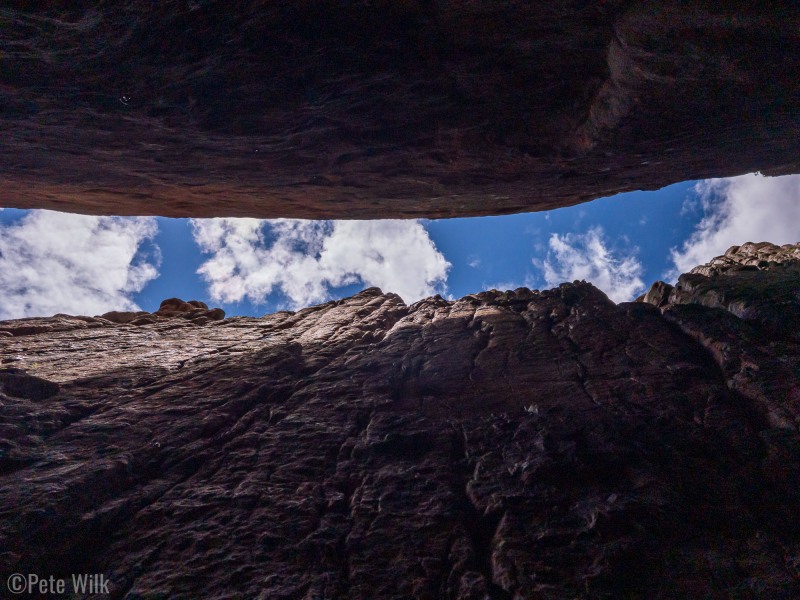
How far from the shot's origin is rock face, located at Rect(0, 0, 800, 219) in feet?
42.8

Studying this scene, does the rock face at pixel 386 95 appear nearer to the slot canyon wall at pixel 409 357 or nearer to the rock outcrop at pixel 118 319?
the slot canyon wall at pixel 409 357

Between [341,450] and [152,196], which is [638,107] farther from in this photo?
[152,196]

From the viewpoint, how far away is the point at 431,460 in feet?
37.9

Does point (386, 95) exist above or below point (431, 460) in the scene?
above

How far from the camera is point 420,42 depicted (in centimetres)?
1427

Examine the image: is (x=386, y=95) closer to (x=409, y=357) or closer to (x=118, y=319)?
(x=409, y=357)

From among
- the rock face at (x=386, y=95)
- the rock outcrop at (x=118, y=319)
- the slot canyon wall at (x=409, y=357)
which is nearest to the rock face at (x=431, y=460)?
the slot canyon wall at (x=409, y=357)

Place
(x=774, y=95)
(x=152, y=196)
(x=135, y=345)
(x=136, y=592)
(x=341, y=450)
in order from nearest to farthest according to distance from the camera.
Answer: (x=136, y=592) → (x=341, y=450) → (x=774, y=95) → (x=135, y=345) → (x=152, y=196)

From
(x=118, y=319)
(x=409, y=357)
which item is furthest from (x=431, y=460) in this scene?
(x=118, y=319)

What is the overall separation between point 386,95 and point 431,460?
12952mm

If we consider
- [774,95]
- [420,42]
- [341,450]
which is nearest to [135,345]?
[341,450]

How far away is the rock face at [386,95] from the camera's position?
1305cm

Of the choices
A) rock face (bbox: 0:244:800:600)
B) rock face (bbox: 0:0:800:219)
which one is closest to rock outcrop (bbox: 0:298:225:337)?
rock face (bbox: 0:244:800:600)

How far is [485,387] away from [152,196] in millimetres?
21331
